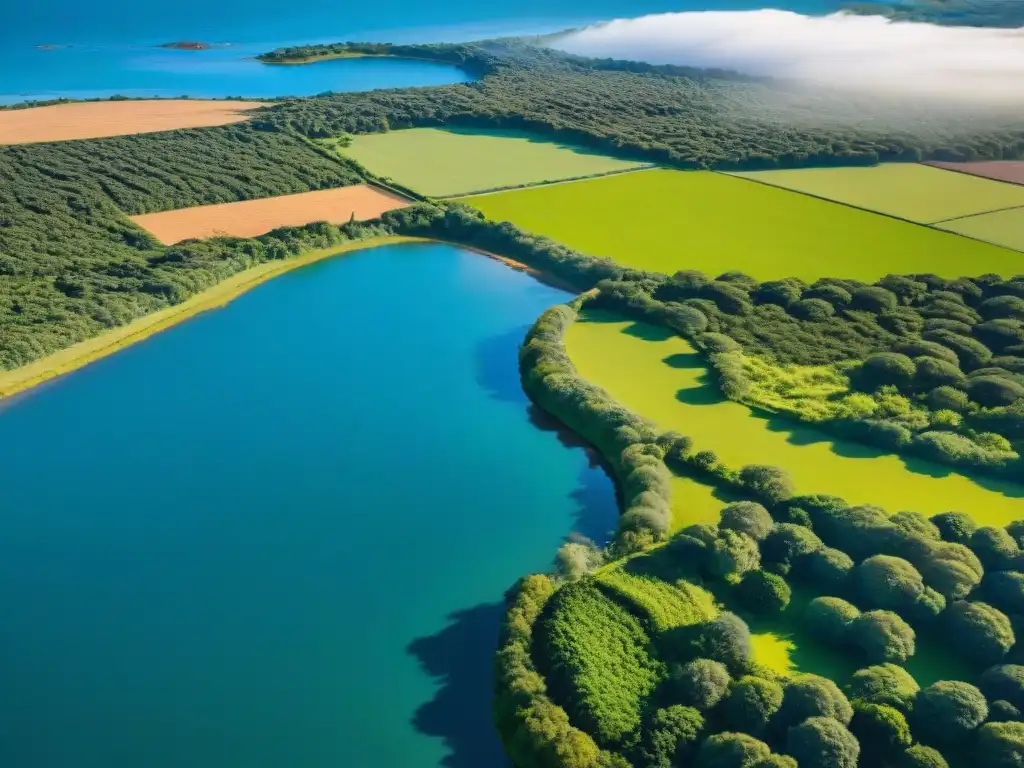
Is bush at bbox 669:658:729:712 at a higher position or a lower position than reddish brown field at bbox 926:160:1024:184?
lower

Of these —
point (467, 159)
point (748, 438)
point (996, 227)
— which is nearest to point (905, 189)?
point (996, 227)

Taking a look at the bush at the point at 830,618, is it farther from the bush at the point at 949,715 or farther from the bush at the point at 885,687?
the bush at the point at 949,715

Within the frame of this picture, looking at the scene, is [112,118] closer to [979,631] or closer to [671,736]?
[671,736]

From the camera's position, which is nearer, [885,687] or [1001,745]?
[1001,745]

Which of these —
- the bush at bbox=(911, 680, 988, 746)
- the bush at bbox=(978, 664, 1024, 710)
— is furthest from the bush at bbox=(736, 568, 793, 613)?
the bush at bbox=(978, 664, 1024, 710)

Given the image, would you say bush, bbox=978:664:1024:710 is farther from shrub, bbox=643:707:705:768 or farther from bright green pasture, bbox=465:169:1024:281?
bright green pasture, bbox=465:169:1024:281

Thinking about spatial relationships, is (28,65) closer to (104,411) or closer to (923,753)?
(104,411)

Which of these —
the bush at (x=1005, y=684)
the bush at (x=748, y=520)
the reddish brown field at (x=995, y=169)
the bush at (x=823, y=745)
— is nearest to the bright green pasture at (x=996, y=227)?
the reddish brown field at (x=995, y=169)
